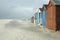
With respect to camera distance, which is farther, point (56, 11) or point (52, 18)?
point (52, 18)

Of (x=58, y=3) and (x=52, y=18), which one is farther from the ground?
(x=58, y=3)

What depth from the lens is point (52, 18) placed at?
23469mm

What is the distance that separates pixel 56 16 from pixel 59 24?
1.09 metres

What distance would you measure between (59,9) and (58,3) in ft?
2.61

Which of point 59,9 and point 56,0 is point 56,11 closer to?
point 59,9

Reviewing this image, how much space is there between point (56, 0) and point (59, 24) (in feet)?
12.8

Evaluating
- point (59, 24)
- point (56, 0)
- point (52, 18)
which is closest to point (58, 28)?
point (59, 24)

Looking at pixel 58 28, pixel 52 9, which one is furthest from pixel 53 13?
pixel 58 28

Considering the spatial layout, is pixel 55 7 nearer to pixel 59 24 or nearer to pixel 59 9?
pixel 59 9

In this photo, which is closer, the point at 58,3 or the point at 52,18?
the point at 58,3

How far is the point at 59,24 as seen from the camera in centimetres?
2202

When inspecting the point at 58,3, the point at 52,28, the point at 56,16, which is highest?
the point at 58,3

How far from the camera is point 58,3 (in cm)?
2172

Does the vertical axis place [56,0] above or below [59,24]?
above
